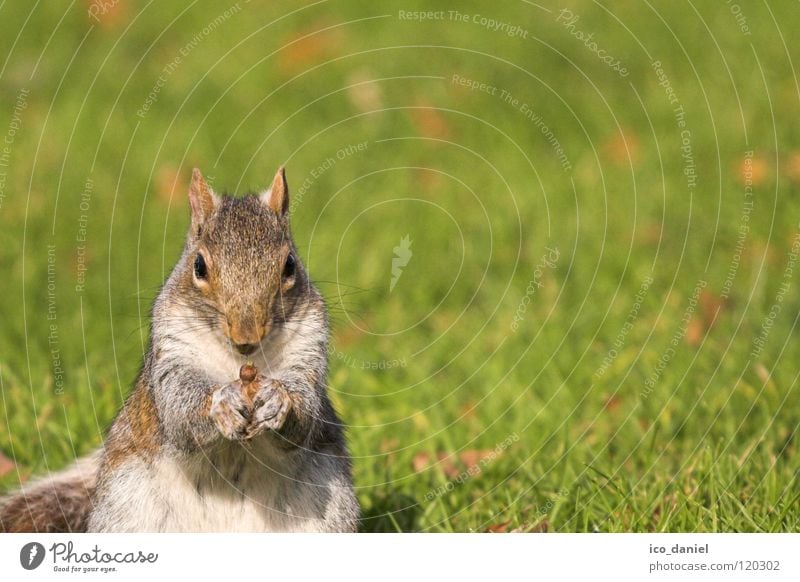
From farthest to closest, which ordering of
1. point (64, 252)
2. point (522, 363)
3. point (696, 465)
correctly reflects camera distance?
point (64, 252) < point (522, 363) < point (696, 465)

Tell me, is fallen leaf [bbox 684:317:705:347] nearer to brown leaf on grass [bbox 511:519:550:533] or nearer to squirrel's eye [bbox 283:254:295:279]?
brown leaf on grass [bbox 511:519:550:533]

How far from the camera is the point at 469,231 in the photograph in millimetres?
6730

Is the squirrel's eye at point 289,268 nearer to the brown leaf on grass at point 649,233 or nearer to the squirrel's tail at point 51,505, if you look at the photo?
the squirrel's tail at point 51,505

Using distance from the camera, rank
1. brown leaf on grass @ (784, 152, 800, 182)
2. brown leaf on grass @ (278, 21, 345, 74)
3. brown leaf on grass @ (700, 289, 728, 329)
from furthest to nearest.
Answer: brown leaf on grass @ (278, 21, 345, 74) → brown leaf on grass @ (784, 152, 800, 182) → brown leaf on grass @ (700, 289, 728, 329)

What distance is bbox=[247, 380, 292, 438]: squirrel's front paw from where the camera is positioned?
328 centimetres

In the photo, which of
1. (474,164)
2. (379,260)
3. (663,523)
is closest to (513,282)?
(379,260)

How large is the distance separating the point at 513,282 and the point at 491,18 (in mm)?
2404

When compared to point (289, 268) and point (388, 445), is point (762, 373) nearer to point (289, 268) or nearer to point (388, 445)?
point (388, 445)

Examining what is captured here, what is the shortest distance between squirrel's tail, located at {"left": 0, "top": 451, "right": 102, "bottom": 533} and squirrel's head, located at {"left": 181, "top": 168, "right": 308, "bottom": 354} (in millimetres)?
910

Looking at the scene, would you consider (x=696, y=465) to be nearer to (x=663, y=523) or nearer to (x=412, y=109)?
(x=663, y=523)

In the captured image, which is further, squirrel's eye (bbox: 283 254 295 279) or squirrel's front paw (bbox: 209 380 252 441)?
squirrel's eye (bbox: 283 254 295 279)

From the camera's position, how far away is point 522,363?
18.3 ft

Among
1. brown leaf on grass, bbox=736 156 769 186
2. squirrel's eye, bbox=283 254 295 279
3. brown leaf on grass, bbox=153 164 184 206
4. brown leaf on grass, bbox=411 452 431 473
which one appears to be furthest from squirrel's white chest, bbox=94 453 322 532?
brown leaf on grass, bbox=736 156 769 186

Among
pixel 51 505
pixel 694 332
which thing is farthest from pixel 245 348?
pixel 694 332
